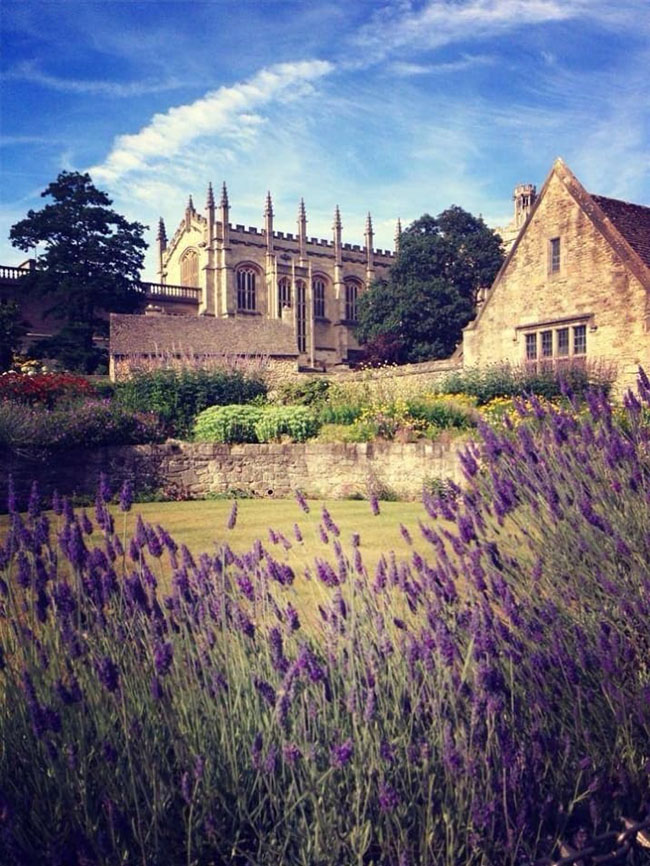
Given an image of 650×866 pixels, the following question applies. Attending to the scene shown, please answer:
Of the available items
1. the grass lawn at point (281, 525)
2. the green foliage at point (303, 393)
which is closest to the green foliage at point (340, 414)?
the green foliage at point (303, 393)

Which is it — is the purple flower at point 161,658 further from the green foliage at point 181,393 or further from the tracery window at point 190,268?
the tracery window at point 190,268

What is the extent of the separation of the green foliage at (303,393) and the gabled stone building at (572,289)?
Answer: 7.16 meters

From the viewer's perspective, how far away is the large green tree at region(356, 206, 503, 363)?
41844 mm

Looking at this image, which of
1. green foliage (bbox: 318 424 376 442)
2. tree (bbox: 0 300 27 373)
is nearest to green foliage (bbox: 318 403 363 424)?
green foliage (bbox: 318 424 376 442)

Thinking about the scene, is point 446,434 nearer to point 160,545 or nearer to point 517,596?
point 517,596

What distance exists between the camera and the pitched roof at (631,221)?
22375 millimetres

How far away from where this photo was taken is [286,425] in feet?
55.3

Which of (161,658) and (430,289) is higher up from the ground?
(430,289)

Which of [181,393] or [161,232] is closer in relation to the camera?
[181,393]

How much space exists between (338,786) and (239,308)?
2395 inches

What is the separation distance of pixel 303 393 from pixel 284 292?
4494 cm

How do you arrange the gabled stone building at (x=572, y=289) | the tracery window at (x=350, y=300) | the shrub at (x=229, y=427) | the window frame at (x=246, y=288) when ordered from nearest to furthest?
the shrub at (x=229, y=427)
the gabled stone building at (x=572, y=289)
the window frame at (x=246, y=288)
the tracery window at (x=350, y=300)

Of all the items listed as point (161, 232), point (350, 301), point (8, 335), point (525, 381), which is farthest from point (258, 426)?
point (161, 232)

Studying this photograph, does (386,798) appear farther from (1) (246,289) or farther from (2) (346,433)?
(1) (246,289)
